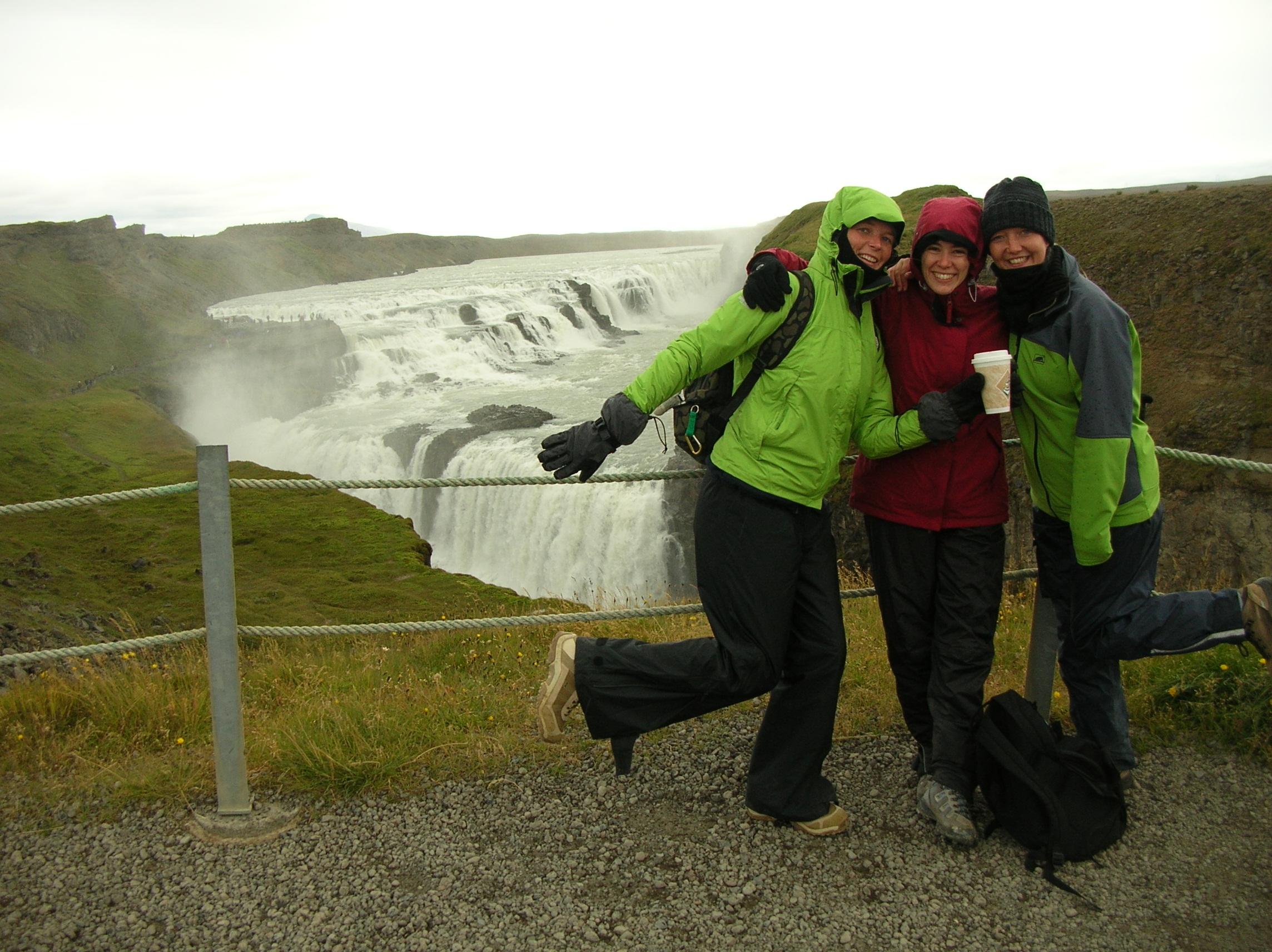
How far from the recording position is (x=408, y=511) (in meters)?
26.5

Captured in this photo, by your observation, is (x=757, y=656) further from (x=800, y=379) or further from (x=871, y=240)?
(x=871, y=240)

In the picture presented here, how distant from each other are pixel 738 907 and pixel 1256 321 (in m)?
12.4

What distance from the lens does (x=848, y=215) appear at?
9.97ft

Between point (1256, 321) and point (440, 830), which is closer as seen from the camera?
point (440, 830)

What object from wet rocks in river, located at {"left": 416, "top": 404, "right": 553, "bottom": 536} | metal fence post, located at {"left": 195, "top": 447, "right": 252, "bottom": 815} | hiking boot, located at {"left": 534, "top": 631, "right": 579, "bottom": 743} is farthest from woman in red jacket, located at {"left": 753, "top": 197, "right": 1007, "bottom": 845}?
wet rocks in river, located at {"left": 416, "top": 404, "right": 553, "bottom": 536}

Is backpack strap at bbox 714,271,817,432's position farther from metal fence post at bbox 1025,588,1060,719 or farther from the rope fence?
metal fence post at bbox 1025,588,1060,719

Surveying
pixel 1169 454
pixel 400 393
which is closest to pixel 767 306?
pixel 1169 454

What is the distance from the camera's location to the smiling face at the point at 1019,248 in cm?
299

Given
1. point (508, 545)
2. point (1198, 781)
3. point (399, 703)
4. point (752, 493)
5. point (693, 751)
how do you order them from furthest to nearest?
point (508, 545)
point (399, 703)
point (693, 751)
point (1198, 781)
point (752, 493)

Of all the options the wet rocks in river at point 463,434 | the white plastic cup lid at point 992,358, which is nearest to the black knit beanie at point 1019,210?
the white plastic cup lid at point 992,358

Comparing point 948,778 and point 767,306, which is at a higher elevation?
point 767,306

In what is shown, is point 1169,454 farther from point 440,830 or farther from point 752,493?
point 440,830

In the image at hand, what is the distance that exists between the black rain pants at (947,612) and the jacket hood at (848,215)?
929 mm

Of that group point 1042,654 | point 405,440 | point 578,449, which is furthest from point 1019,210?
point 405,440
